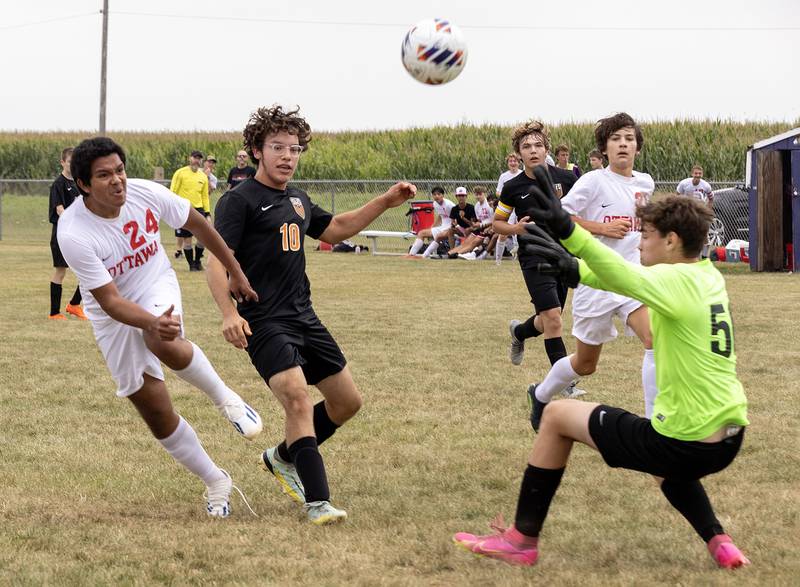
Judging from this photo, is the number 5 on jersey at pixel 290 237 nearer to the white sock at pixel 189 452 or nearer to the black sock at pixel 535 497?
the white sock at pixel 189 452

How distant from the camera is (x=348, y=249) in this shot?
86.6 ft

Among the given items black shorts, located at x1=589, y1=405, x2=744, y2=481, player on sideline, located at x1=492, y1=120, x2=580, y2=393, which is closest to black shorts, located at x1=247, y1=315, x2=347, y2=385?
black shorts, located at x1=589, y1=405, x2=744, y2=481

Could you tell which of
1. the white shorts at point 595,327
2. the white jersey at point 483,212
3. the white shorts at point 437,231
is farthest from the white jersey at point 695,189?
the white shorts at point 595,327

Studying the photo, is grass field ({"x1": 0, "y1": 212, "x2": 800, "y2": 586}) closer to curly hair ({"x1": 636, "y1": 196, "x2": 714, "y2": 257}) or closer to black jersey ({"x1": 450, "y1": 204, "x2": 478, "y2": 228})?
curly hair ({"x1": 636, "y1": 196, "x2": 714, "y2": 257})

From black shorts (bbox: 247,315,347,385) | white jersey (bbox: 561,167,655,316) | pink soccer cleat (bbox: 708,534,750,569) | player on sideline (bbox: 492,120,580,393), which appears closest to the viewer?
pink soccer cleat (bbox: 708,534,750,569)

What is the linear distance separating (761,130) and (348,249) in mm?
19797

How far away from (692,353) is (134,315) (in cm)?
236

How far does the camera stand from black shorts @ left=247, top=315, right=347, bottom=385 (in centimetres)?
527

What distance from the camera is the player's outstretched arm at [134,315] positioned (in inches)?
191

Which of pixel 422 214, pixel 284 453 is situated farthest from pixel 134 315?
pixel 422 214

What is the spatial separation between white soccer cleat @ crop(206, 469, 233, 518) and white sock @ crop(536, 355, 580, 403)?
2470 millimetres

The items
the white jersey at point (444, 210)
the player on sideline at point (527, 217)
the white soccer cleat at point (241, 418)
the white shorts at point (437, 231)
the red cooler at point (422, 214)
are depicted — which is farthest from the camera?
the red cooler at point (422, 214)

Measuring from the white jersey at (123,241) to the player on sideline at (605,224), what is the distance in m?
2.64

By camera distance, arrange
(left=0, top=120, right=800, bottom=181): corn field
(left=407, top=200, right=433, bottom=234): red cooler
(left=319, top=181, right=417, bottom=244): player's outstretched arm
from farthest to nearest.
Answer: (left=0, top=120, right=800, bottom=181): corn field → (left=407, top=200, right=433, bottom=234): red cooler → (left=319, top=181, right=417, bottom=244): player's outstretched arm
